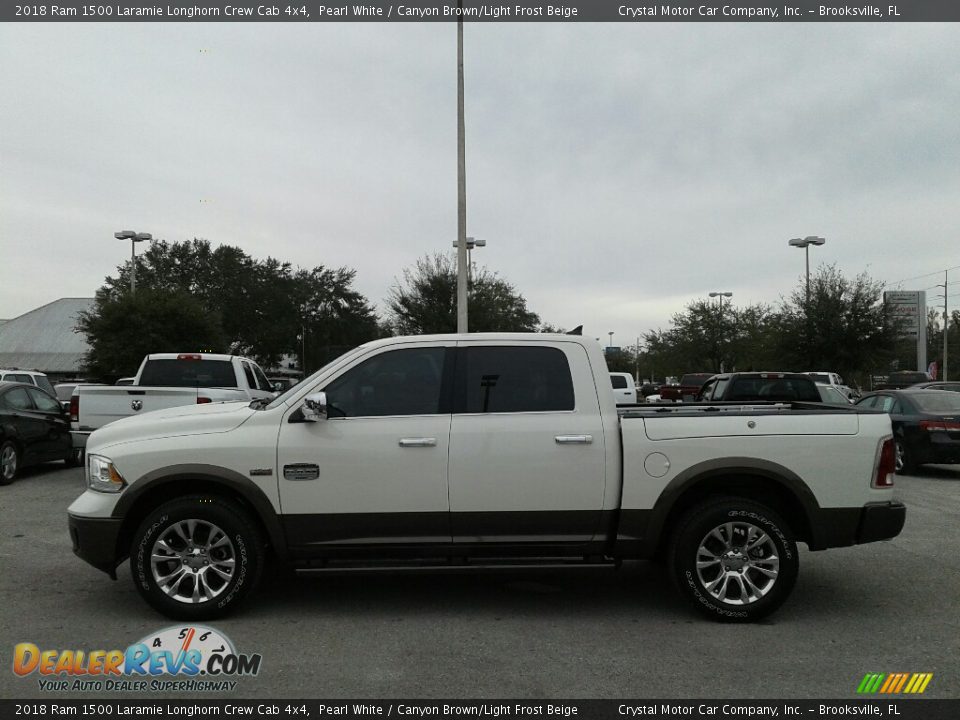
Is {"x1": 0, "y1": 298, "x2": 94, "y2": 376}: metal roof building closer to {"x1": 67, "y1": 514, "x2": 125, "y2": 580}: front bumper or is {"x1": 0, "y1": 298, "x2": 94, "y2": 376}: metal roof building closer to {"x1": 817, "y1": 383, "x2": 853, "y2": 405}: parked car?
{"x1": 817, "y1": 383, "x2": 853, "y2": 405}: parked car

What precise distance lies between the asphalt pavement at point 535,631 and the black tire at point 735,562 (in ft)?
0.47

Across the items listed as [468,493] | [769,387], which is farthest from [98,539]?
[769,387]

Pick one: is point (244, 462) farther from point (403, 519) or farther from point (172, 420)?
point (403, 519)

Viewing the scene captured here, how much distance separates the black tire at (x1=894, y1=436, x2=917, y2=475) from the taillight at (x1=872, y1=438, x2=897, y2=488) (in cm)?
890

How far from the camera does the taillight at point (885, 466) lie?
525 centimetres

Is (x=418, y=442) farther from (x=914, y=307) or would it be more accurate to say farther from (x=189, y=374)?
(x=914, y=307)

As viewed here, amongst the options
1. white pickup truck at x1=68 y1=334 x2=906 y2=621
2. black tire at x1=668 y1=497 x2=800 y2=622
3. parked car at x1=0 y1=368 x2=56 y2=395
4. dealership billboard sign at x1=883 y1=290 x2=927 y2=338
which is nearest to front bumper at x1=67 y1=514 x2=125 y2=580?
white pickup truck at x1=68 y1=334 x2=906 y2=621

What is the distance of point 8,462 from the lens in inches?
472

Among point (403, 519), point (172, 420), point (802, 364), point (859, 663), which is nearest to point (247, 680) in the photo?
point (403, 519)

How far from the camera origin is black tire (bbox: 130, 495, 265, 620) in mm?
5113

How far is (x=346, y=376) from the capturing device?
538 centimetres

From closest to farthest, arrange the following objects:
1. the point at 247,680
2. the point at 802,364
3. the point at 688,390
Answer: the point at 247,680, the point at 688,390, the point at 802,364

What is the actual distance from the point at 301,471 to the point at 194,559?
0.90 meters

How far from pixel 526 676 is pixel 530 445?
1.48 meters
